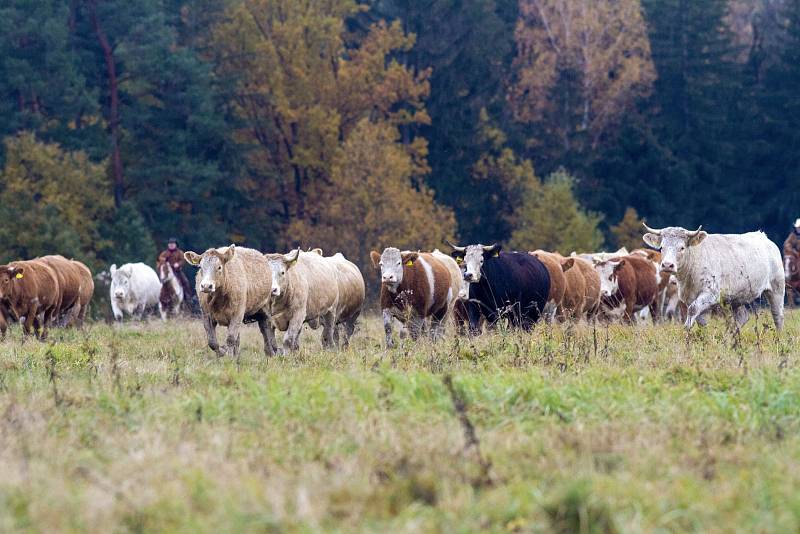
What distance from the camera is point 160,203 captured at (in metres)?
44.7

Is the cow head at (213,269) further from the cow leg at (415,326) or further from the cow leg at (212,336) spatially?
the cow leg at (415,326)

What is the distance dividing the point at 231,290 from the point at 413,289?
339 cm

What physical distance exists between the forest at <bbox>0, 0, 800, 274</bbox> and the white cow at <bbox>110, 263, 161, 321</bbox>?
282 inches

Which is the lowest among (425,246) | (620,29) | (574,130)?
(425,246)

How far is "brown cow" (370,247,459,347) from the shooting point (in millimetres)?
17453

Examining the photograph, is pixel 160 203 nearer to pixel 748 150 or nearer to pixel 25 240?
pixel 25 240

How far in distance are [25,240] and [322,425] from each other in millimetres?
29435

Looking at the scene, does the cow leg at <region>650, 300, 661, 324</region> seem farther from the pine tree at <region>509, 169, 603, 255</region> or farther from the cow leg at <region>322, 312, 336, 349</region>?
the pine tree at <region>509, 169, 603, 255</region>


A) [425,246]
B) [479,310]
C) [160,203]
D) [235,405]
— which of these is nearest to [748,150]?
[425,246]

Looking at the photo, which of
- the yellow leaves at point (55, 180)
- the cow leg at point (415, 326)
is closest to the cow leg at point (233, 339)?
the cow leg at point (415, 326)

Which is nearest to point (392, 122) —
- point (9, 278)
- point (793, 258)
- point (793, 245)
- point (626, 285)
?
point (793, 245)

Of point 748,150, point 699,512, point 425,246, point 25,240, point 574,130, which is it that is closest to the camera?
point 699,512

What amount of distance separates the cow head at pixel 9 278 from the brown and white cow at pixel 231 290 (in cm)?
444

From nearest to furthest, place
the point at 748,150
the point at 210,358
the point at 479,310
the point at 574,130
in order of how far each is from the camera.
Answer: the point at 210,358, the point at 479,310, the point at 748,150, the point at 574,130
